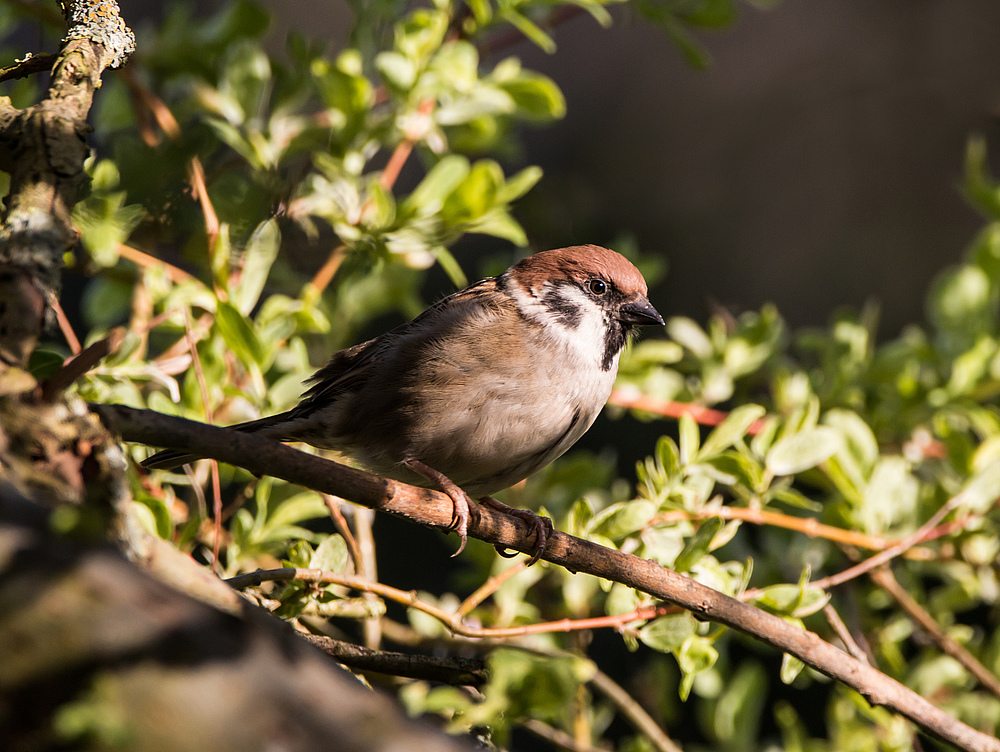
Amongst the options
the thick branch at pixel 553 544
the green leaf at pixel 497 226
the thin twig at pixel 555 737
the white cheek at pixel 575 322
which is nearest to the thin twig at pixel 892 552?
the thick branch at pixel 553 544

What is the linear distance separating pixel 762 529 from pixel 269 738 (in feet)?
8.03

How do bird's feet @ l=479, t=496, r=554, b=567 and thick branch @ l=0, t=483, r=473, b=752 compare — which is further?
bird's feet @ l=479, t=496, r=554, b=567

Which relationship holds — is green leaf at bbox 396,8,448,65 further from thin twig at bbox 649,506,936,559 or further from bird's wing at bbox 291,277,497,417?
thin twig at bbox 649,506,936,559

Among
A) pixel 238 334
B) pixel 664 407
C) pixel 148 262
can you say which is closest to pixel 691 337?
pixel 664 407

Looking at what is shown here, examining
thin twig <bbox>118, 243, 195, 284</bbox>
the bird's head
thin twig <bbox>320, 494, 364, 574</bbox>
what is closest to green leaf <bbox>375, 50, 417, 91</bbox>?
the bird's head

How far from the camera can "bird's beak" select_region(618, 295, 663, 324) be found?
2.72m

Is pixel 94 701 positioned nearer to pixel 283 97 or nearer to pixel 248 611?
pixel 248 611

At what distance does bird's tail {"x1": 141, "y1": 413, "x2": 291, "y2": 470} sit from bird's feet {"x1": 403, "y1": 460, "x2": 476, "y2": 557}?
0.39m

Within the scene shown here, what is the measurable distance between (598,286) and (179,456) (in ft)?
4.49

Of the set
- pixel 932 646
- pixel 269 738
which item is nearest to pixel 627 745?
pixel 932 646

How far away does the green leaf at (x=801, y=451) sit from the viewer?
91.5 inches

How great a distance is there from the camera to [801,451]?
2338mm

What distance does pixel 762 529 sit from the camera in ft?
9.75

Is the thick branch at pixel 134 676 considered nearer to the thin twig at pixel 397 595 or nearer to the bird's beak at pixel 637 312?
the thin twig at pixel 397 595
